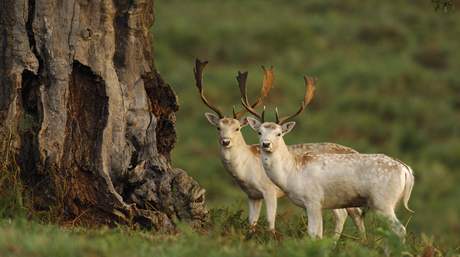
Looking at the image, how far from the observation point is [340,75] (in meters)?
33.5

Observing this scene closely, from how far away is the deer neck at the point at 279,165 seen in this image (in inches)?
552

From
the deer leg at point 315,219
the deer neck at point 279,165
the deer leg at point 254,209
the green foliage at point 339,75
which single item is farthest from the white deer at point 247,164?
the green foliage at point 339,75

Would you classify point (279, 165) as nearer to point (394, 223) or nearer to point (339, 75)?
point (394, 223)

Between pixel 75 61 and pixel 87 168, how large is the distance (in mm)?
1110

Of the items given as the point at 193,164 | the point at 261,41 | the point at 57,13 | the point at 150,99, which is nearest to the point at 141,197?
the point at 150,99

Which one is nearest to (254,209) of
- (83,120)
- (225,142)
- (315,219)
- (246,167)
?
(246,167)

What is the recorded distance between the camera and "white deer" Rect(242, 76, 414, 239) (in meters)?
13.5

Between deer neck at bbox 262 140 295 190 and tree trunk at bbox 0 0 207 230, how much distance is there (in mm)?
965

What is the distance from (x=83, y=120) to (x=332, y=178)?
2.76 metres

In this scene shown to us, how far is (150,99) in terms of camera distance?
45.4 feet

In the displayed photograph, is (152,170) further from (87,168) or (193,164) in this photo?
(193,164)

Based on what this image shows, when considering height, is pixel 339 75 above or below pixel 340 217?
above

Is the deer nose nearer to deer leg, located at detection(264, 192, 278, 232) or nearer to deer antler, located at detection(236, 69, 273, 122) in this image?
deer antler, located at detection(236, 69, 273, 122)

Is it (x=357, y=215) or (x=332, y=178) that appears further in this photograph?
(x=357, y=215)
